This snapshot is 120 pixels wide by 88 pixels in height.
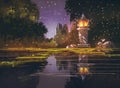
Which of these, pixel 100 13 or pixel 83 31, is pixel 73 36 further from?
pixel 100 13

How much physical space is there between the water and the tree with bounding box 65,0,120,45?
494 centimetres

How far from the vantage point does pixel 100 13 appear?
16.5 meters

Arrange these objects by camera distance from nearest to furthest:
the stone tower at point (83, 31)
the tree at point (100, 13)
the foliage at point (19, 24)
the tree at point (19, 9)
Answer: the foliage at point (19, 24), the tree at point (19, 9), the stone tower at point (83, 31), the tree at point (100, 13)

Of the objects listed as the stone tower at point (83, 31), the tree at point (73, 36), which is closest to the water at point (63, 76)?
the stone tower at point (83, 31)

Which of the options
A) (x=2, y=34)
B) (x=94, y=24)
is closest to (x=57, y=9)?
(x=94, y=24)

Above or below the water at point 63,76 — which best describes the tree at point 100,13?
above

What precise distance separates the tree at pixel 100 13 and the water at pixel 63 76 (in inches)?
195

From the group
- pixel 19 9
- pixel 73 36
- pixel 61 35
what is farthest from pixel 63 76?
pixel 19 9

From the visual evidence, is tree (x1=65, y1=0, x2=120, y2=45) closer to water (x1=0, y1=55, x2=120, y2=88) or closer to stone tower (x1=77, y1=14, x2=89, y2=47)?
stone tower (x1=77, y1=14, x2=89, y2=47)

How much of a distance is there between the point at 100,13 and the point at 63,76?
8.12 meters

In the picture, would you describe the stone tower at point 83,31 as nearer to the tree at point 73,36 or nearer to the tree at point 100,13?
the tree at point 73,36

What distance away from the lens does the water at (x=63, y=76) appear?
25.7 ft

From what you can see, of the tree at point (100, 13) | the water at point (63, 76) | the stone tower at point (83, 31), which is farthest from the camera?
the tree at point (100, 13)

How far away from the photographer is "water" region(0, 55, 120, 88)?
784 centimetres
